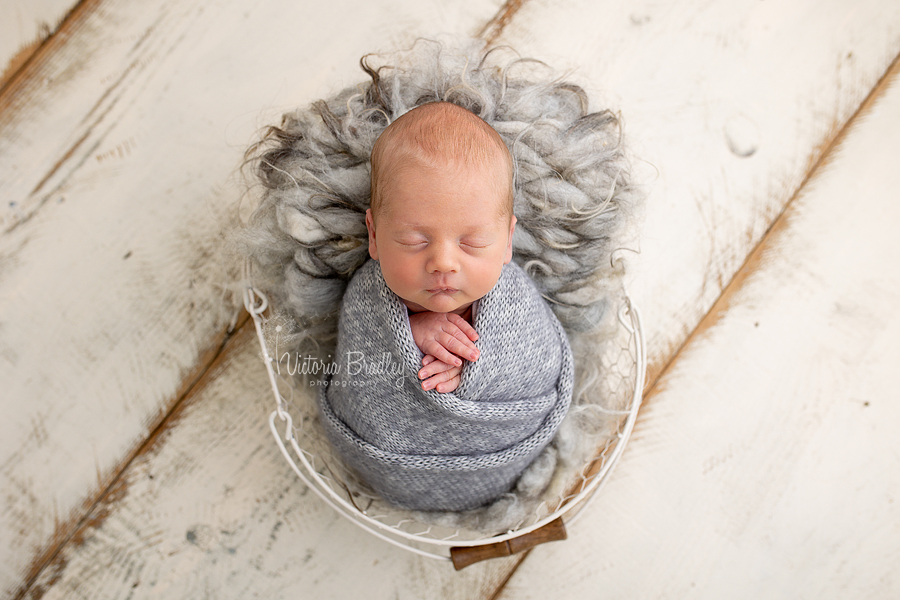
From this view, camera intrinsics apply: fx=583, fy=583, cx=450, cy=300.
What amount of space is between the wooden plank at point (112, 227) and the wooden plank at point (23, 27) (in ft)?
0.08

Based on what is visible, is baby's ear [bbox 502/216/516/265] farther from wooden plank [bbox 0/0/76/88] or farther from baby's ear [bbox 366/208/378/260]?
wooden plank [bbox 0/0/76/88]

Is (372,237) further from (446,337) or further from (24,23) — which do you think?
(24,23)

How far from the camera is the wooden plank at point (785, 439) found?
104 cm

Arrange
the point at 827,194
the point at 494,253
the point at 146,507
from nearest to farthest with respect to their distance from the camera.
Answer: the point at 494,253, the point at 146,507, the point at 827,194

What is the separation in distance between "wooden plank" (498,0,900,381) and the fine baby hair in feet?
0.66

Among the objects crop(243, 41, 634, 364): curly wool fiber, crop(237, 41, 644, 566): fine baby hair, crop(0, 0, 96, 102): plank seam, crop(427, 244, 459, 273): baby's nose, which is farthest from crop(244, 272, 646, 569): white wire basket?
crop(0, 0, 96, 102): plank seam

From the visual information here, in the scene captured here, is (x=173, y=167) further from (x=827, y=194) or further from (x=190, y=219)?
(x=827, y=194)

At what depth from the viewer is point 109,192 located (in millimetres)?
1032

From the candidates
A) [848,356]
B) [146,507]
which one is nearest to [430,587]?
[146,507]

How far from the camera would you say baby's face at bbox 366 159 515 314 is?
675mm

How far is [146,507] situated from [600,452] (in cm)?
80

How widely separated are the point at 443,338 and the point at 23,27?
3.16 ft

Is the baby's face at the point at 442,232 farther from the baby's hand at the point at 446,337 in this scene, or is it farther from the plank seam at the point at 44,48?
the plank seam at the point at 44,48

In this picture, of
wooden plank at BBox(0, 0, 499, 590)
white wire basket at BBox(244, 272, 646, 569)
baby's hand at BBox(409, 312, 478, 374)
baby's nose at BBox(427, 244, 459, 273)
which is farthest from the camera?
wooden plank at BBox(0, 0, 499, 590)
